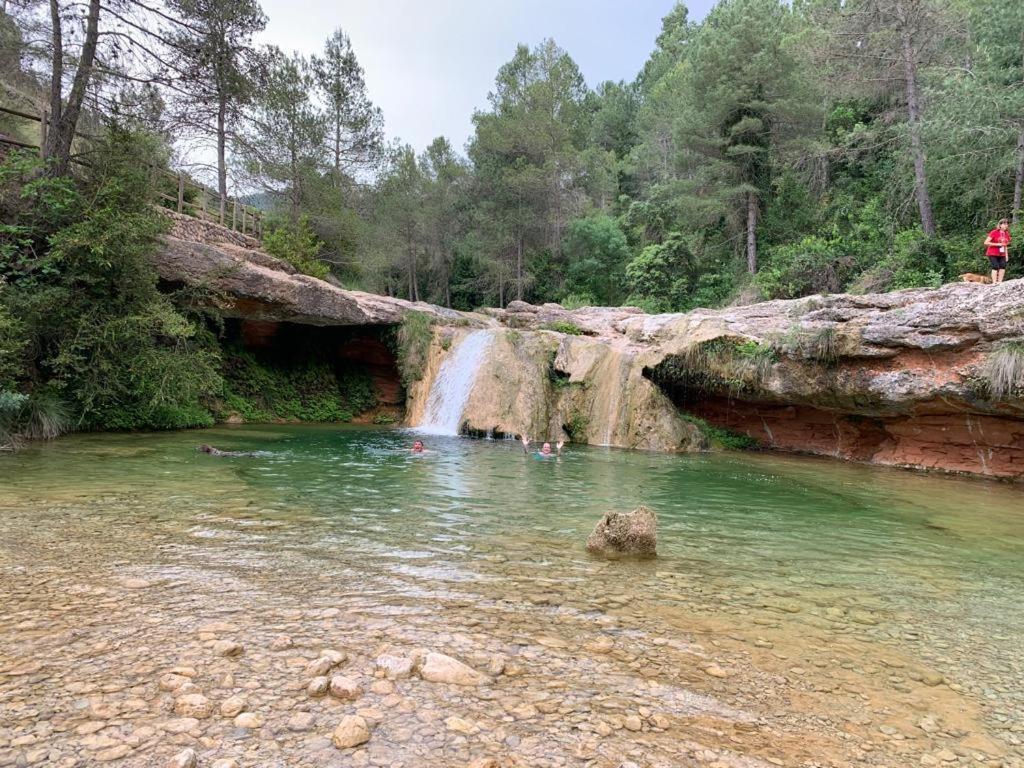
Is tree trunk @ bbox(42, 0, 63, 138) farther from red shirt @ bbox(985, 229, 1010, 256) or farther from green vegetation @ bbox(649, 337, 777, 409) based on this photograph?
red shirt @ bbox(985, 229, 1010, 256)

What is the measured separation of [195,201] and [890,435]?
19783mm

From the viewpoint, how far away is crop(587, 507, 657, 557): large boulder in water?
4.66 m

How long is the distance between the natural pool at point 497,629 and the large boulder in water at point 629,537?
207mm

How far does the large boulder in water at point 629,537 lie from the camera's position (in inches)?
183

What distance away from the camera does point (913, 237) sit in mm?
16391

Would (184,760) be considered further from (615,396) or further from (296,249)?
(296,249)

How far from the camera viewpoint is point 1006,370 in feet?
30.6

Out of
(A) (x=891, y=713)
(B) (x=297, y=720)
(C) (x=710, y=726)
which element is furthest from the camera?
(A) (x=891, y=713)

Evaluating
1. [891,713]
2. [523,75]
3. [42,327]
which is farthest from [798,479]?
[523,75]

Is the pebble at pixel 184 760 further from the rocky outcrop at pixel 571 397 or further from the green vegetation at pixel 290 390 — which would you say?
the green vegetation at pixel 290 390

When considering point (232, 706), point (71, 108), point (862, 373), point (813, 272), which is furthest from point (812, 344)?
point (71, 108)

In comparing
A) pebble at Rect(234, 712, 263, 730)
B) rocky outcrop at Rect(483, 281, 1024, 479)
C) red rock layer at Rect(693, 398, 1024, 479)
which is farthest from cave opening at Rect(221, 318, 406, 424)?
pebble at Rect(234, 712, 263, 730)

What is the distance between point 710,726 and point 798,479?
8452 millimetres

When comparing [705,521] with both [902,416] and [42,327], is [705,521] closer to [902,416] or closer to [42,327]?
[902,416]
